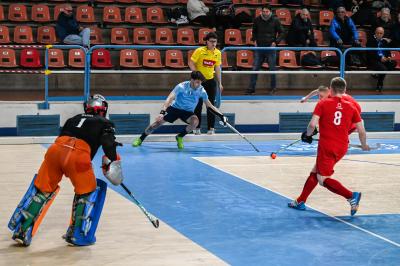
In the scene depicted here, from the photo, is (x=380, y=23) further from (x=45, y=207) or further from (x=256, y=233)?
(x=45, y=207)

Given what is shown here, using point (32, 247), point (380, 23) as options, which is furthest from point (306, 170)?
point (380, 23)

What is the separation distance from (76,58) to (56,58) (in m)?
0.51

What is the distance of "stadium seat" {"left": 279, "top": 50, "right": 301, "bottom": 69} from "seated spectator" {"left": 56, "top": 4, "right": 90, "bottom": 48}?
15.8 ft

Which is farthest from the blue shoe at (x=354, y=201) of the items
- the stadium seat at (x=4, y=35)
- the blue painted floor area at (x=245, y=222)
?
the stadium seat at (x=4, y=35)

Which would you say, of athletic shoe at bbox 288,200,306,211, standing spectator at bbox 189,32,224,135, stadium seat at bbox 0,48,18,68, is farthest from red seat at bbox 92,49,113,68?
athletic shoe at bbox 288,200,306,211

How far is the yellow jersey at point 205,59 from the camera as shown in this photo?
60.3 feet

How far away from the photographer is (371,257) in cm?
948

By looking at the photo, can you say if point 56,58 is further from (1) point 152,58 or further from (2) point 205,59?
(2) point 205,59

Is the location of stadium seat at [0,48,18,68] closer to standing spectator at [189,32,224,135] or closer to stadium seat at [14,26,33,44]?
stadium seat at [14,26,33,44]

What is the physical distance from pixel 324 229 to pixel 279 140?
29.2 feet

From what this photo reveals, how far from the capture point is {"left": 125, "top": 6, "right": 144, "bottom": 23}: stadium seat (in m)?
22.3

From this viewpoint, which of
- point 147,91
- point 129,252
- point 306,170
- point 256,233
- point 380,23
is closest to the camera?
point 129,252

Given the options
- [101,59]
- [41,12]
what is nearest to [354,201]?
[101,59]

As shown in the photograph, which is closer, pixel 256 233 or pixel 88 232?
pixel 88 232
